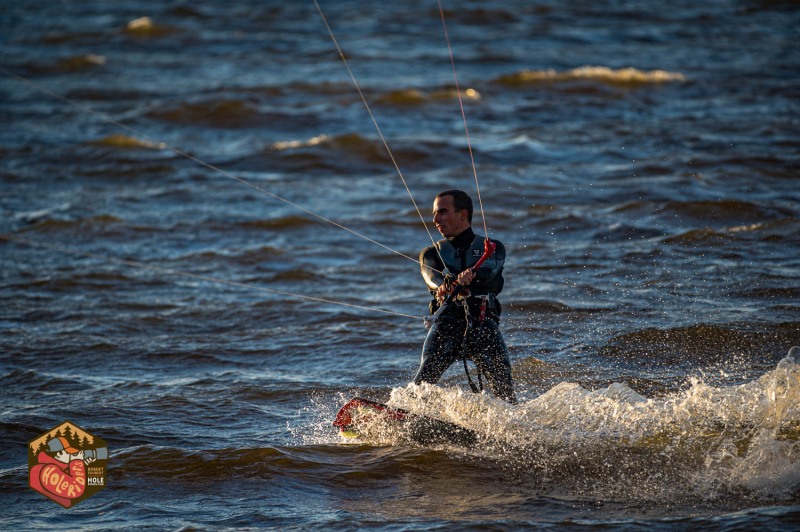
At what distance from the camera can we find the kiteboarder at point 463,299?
20.1 ft

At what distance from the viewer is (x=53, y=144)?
18.2 meters

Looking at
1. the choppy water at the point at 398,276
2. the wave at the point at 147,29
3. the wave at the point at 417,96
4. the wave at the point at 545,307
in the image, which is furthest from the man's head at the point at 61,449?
the wave at the point at 147,29

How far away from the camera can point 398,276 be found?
440 inches

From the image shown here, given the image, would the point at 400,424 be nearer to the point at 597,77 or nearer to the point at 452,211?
the point at 452,211

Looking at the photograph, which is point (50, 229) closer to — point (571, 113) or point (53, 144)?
point (53, 144)

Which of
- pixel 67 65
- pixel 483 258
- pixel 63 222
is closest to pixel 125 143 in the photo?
pixel 63 222

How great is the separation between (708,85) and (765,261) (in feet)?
36.8

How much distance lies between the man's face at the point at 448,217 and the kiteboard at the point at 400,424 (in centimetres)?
120

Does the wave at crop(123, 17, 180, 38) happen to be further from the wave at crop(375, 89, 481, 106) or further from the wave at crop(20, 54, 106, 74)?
the wave at crop(375, 89, 481, 106)

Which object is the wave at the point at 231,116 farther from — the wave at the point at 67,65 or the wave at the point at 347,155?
the wave at the point at 67,65

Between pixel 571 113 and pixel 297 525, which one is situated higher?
pixel 571 113

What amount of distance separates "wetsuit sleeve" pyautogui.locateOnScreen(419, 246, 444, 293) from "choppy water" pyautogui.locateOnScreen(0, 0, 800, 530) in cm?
76

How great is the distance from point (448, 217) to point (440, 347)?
2.71 ft

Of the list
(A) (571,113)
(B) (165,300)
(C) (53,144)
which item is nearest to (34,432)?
(B) (165,300)
